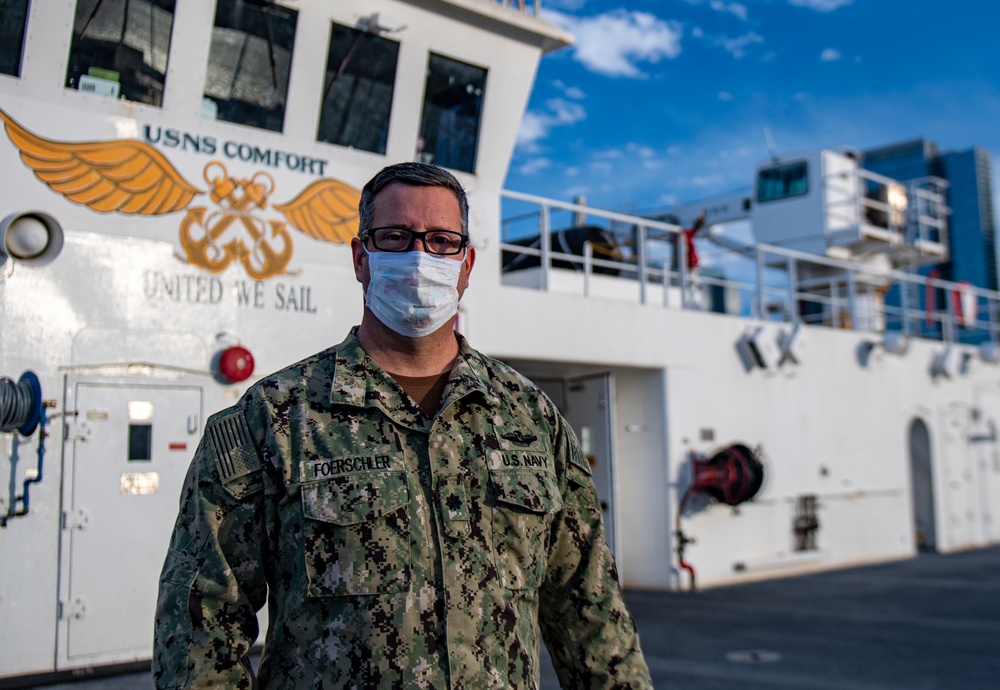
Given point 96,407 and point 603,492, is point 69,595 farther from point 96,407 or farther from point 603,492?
point 603,492

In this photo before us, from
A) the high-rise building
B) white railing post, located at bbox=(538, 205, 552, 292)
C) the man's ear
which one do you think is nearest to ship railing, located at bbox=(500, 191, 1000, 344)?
white railing post, located at bbox=(538, 205, 552, 292)

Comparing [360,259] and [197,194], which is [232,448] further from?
[197,194]

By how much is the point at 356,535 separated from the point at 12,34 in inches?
225

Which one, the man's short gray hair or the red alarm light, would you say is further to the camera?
the red alarm light

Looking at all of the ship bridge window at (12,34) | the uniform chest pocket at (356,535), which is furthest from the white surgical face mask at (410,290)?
the ship bridge window at (12,34)

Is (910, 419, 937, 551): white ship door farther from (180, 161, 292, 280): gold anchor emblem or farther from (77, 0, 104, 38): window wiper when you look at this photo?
(77, 0, 104, 38): window wiper

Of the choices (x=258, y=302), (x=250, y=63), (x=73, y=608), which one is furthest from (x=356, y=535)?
(x=250, y=63)

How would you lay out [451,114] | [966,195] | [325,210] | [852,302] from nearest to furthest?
[325,210] < [451,114] < [852,302] < [966,195]

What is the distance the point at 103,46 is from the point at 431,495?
5732 millimetres

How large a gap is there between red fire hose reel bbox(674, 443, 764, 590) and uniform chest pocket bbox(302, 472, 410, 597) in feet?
28.3

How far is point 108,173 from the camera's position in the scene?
21.1 feet

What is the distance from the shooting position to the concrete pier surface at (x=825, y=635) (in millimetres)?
6148

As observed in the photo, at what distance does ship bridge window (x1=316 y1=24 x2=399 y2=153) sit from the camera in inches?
300

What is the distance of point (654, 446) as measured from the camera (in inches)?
413
